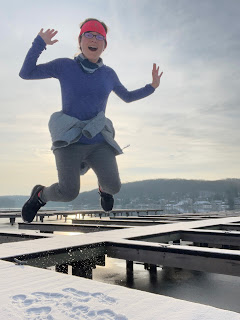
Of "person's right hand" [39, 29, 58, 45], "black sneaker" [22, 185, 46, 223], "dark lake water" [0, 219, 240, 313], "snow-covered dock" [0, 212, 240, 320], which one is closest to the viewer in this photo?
"snow-covered dock" [0, 212, 240, 320]

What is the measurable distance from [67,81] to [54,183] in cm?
142

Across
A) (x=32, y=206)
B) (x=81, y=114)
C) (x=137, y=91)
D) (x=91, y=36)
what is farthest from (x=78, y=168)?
(x=91, y=36)

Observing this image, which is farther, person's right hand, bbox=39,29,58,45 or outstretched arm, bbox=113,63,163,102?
outstretched arm, bbox=113,63,163,102

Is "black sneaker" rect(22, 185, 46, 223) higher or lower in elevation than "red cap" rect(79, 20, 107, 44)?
lower

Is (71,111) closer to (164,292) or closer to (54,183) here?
(54,183)

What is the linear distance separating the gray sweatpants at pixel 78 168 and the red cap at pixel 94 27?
1.44 meters

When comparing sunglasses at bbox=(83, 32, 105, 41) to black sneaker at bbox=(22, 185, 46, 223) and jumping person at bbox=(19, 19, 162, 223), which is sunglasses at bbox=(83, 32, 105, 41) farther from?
black sneaker at bbox=(22, 185, 46, 223)

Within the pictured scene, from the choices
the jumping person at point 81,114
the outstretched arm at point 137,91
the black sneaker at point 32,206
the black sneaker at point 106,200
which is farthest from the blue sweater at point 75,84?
the black sneaker at point 32,206

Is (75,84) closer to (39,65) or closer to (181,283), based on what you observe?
(39,65)

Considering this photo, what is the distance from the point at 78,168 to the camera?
4125 millimetres

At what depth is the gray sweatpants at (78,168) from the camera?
400 cm

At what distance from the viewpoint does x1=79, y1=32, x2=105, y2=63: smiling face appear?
12.6 feet

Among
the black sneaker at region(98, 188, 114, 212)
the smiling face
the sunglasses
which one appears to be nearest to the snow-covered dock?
the black sneaker at region(98, 188, 114, 212)

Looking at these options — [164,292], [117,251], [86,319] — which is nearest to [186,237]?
[164,292]
